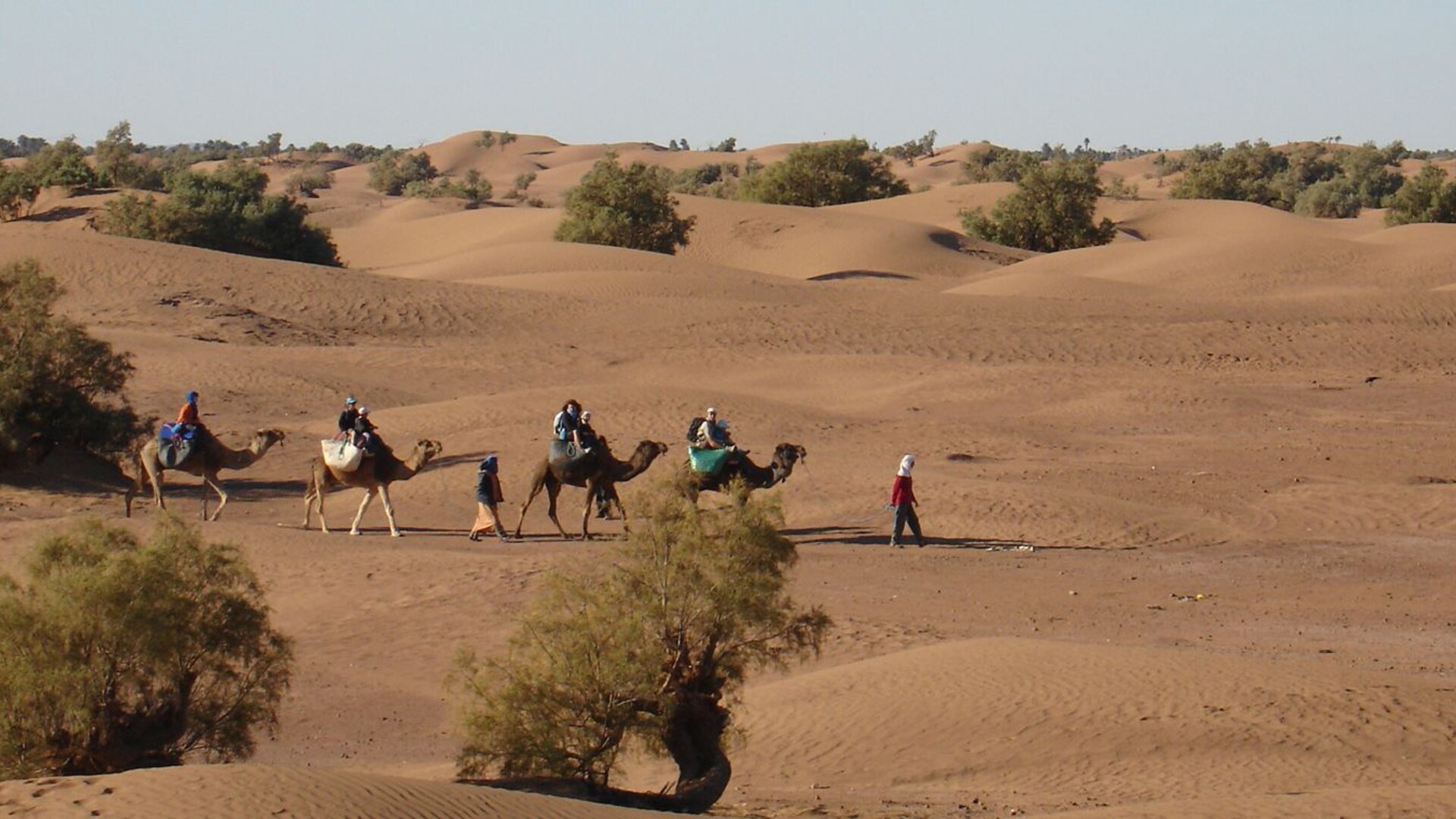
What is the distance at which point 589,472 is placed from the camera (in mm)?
20750

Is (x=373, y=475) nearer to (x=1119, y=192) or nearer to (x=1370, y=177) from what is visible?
(x=1119, y=192)

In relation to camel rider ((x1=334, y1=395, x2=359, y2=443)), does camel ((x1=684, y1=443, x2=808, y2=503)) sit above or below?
below

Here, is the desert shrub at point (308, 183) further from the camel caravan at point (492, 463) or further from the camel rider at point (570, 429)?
the camel rider at point (570, 429)

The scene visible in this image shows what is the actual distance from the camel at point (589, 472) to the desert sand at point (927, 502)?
0.69 meters

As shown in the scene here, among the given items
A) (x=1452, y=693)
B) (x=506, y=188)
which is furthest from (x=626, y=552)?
(x=506, y=188)

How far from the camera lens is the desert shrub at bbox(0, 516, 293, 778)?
34.4 feet

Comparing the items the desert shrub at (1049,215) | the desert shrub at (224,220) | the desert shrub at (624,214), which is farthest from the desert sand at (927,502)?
the desert shrub at (1049,215)

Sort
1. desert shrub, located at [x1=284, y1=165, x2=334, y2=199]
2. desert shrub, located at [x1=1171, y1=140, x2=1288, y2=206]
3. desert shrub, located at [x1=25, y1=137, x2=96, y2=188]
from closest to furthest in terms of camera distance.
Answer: desert shrub, located at [x1=25, y1=137, x2=96, y2=188]
desert shrub, located at [x1=1171, y1=140, x2=1288, y2=206]
desert shrub, located at [x1=284, y1=165, x2=334, y2=199]

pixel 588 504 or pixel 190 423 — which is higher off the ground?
pixel 190 423

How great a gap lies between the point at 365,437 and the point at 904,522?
6167 millimetres

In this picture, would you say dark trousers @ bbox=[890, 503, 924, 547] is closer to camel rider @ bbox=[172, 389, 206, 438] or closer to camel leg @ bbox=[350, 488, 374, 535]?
camel leg @ bbox=[350, 488, 374, 535]

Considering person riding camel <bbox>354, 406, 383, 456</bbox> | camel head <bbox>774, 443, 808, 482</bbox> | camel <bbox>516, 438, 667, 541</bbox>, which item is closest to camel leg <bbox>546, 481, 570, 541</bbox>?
camel <bbox>516, 438, 667, 541</bbox>

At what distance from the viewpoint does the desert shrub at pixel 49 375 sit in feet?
76.2

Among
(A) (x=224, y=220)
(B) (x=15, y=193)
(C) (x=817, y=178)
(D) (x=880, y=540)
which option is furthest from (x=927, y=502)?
(C) (x=817, y=178)
